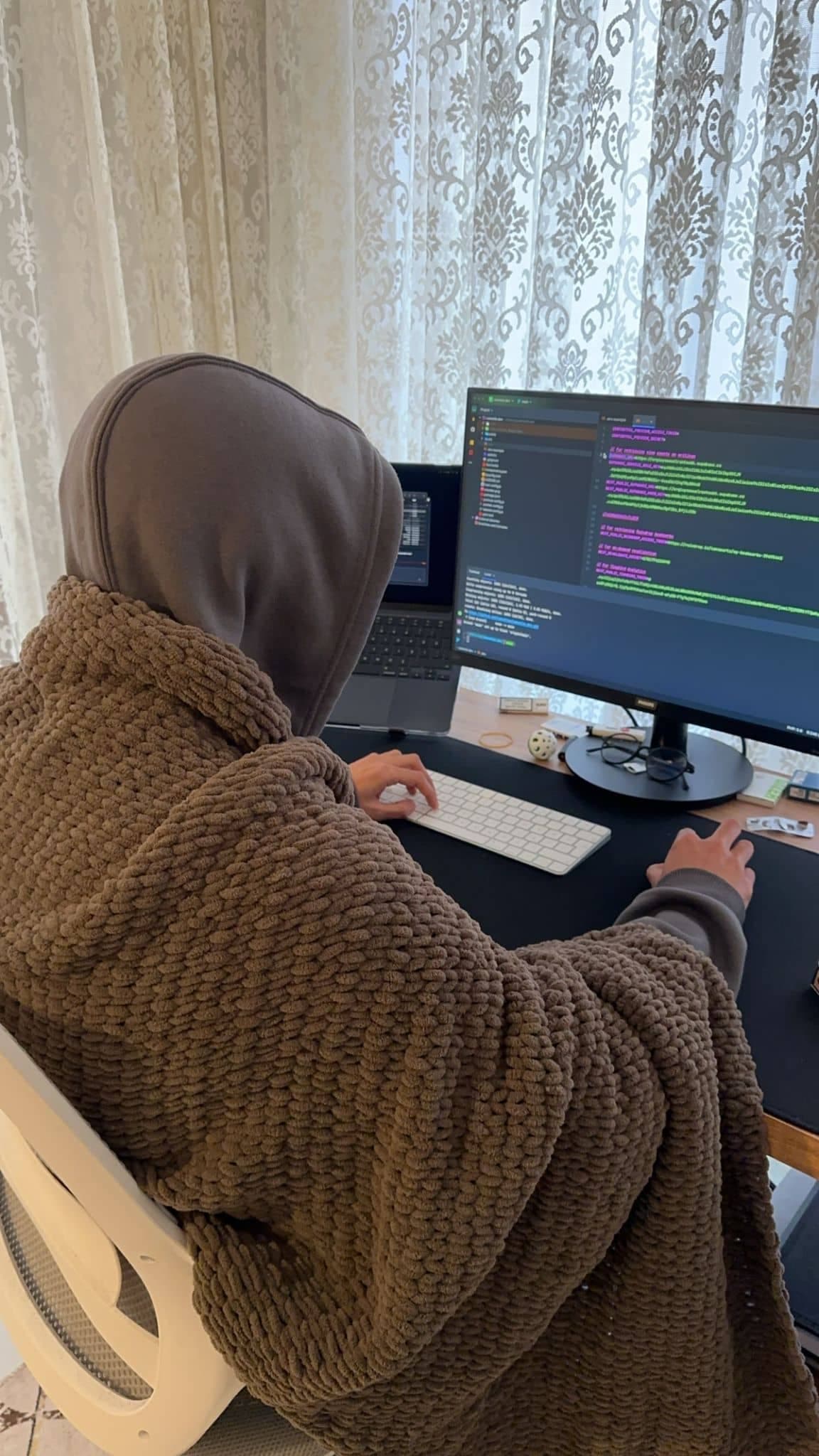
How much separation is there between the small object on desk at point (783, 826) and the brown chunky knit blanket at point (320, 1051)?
1.41 feet

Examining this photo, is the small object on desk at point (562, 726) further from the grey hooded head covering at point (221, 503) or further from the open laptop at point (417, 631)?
the grey hooded head covering at point (221, 503)

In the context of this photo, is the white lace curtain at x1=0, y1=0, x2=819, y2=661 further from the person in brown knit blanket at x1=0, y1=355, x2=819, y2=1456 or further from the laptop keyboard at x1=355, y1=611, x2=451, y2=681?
the person in brown knit blanket at x1=0, y1=355, x2=819, y2=1456

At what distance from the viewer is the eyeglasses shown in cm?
122

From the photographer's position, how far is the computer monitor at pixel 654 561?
102 centimetres

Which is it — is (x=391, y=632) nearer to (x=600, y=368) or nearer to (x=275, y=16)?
(x=600, y=368)

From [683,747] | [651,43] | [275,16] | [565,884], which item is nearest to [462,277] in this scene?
[651,43]

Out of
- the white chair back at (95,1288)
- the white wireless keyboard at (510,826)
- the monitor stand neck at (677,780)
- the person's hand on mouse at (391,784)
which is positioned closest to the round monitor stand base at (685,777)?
the monitor stand neck at (677,780)

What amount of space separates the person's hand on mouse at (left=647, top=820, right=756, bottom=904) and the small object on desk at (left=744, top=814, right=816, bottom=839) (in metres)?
0.11

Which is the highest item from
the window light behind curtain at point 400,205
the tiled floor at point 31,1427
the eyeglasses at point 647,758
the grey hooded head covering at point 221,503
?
the window light behind curtain at point 400,205

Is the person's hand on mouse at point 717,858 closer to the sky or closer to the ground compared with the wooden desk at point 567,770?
closer to the sky

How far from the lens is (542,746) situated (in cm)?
129

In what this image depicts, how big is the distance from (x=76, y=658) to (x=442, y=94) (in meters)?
1.48

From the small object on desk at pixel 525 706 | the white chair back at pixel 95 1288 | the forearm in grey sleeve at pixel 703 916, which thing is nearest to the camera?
the white chair back at pixel 95 1288

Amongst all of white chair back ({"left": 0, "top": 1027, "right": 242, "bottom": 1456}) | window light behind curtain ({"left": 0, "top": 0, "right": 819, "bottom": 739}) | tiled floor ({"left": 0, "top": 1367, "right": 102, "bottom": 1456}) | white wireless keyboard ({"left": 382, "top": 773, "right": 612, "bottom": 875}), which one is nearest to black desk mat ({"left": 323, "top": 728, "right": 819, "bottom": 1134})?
white wireless keyboard ({"left": 382, "top": 773, "right": 612, "bottom": 875})
